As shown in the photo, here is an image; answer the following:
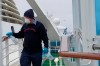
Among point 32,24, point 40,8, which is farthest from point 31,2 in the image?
point 32,24

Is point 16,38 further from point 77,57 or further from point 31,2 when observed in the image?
point 77,57

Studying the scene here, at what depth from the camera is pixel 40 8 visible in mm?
4141

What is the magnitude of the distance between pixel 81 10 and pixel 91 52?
15 cm

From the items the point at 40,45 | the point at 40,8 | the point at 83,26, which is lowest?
the point at 40,45

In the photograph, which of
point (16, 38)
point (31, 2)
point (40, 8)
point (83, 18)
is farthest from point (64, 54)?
point (40, 8)

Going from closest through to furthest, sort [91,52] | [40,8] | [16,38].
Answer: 1. [91,52]
2. [16,38]
3. [40,8]

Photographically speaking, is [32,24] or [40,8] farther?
[40,8]

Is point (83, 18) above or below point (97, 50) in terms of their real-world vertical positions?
above

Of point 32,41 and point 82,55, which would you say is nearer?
point 82,55

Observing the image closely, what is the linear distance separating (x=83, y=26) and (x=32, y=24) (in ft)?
5.61

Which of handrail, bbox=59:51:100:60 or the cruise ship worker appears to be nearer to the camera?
handrail, bbox=59:51:100:60

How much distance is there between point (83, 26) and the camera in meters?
0.86

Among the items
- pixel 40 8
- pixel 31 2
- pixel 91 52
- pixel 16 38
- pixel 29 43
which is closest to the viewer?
pixel 91 52

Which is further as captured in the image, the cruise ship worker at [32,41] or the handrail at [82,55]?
the cruise ship worker at [32,41]
